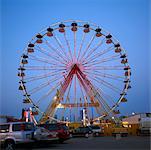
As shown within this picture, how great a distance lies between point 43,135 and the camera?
1836cm

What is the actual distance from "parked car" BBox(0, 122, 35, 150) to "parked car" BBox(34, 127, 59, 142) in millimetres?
521

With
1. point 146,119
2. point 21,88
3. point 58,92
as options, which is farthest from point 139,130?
point 21,88

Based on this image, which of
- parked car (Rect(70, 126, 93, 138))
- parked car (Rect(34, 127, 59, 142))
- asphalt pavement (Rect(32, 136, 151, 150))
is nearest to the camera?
asphalt pavement (Rect(32, 136, 151, 150))

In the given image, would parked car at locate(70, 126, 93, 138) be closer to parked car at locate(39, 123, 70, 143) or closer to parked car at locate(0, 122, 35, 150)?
parked car at locate(39, 123, 70, 143)

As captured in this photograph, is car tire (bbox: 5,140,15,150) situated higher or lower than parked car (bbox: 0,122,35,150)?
lower

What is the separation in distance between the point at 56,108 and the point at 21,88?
4.83 m

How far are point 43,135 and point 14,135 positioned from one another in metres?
2.24

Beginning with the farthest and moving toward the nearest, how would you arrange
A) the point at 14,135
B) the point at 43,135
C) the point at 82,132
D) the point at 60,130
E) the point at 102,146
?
1. the point at 82,132
2. the point at 60,130
3. the point at 43,135
4. the point at 102,146
5. the point at 14,135

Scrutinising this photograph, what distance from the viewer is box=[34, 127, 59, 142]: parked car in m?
17.5

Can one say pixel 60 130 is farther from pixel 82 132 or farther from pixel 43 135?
pixel 82 132

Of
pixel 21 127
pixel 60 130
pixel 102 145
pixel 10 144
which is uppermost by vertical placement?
pixel 21 127

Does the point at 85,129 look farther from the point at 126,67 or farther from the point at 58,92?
the point at 126,67

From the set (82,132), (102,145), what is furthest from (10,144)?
(82,132)

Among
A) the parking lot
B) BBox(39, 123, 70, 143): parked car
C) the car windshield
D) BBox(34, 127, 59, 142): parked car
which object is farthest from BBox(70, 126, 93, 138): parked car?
the car windshield
